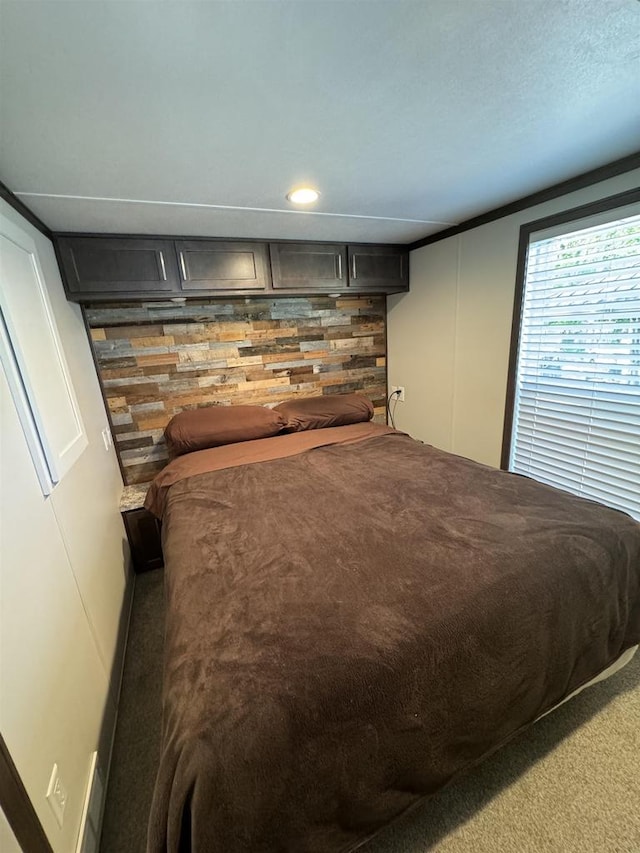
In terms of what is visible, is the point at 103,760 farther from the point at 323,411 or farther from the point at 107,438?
the point at 323,411

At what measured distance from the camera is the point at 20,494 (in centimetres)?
97

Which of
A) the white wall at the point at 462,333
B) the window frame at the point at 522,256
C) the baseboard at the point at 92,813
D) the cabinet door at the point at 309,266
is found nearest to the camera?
the baseboard at the point at 92,813

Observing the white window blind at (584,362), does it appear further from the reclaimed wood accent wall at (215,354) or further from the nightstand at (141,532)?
the nightstand at (141,532)

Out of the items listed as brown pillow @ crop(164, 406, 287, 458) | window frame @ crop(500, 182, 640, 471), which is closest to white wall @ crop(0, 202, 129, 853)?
brown pillow @ crop(164, 406, 287, 458)

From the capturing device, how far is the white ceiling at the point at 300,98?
79 cm

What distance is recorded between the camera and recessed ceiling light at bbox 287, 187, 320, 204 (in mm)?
1691

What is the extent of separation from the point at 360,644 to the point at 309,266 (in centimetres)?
252

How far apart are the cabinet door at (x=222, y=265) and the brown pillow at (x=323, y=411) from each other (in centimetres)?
97

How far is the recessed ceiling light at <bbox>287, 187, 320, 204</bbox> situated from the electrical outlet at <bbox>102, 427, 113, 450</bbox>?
1.88 meters

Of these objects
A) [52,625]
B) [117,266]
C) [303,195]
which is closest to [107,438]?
[117,266]

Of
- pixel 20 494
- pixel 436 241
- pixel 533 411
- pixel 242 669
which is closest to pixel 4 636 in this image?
Answer: pixel 20 494

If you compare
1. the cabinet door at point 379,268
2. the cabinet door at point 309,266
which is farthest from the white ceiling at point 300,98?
the cabinet door at point 379,268

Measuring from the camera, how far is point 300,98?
104 cm

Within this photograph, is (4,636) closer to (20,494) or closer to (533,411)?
(20,494)
